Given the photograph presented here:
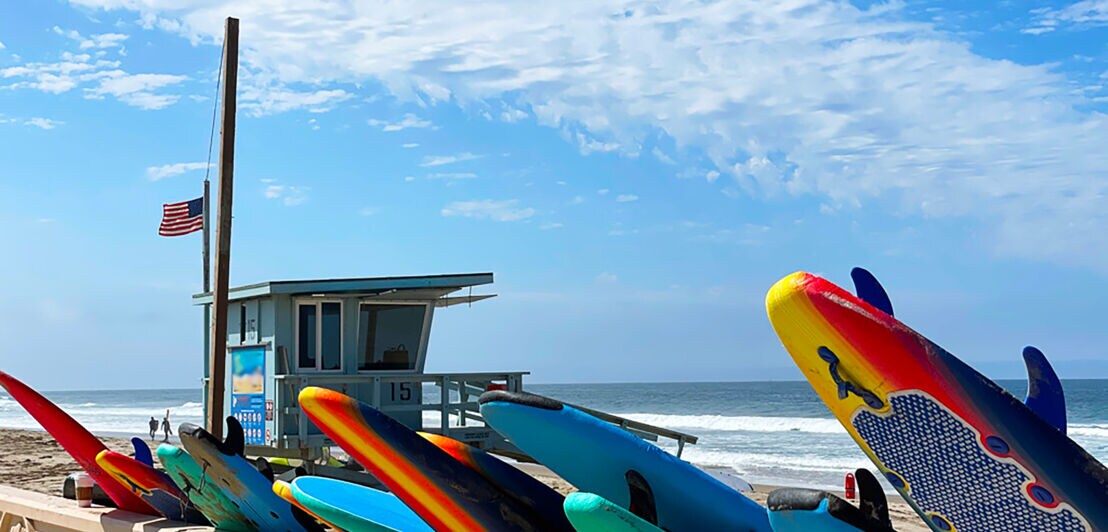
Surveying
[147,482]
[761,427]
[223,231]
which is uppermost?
[223,231]

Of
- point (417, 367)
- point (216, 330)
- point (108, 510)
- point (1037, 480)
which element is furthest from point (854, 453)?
point (1037, 480)

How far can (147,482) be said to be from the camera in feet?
21.2

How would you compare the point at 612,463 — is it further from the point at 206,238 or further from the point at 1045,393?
the point at 206,238

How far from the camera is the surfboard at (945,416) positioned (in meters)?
2.90

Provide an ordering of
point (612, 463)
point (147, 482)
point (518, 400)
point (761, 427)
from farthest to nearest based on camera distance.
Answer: point (761, 427) → point (147, 482) → point (612, 463) → point (518, 400)

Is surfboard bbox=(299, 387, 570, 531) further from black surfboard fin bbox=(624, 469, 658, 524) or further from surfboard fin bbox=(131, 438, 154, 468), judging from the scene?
surfboard fin bbox=(131, 438, 154, 468)

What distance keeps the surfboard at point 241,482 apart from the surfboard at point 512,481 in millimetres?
1395

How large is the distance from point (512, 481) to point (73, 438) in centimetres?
356

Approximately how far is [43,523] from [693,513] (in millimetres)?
4288

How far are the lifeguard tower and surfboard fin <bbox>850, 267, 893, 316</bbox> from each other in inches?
410

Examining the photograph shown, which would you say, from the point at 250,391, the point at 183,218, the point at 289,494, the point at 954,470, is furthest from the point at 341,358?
the point at 954,470

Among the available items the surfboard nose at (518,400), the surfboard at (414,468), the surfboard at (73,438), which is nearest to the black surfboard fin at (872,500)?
the surfboard nose at (518,400)

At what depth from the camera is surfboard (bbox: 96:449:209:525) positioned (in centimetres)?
637

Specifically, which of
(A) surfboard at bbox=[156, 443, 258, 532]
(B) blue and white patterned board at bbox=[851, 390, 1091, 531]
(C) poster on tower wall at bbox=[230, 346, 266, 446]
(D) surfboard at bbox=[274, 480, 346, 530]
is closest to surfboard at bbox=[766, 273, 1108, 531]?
(B) blue and white patterned board at bbox=[851, 390, 1091, 531]
